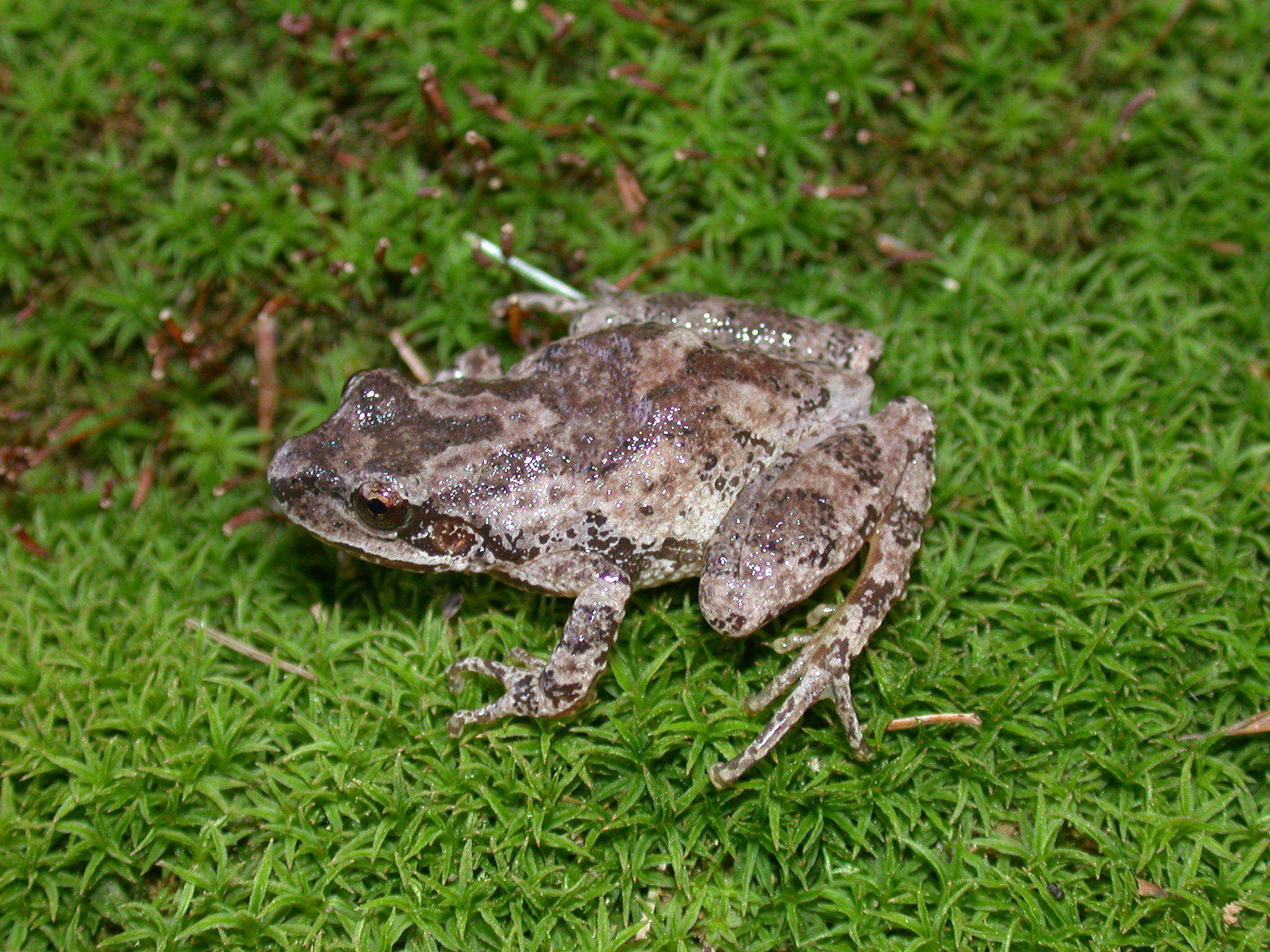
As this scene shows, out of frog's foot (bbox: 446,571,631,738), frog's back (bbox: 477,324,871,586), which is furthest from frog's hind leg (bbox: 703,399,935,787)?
frog's foot (bbox: 446,571,631,738)

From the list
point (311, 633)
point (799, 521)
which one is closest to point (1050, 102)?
point (799, 521)

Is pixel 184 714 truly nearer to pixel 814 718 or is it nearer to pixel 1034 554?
pixel 814 718

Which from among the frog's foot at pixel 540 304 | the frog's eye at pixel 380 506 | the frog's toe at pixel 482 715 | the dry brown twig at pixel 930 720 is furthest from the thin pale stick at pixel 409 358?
the dry brown twig at pixel 930 720

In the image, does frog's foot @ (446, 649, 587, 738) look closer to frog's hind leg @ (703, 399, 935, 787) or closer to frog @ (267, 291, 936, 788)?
frog @ (267, 291, 936, 788)

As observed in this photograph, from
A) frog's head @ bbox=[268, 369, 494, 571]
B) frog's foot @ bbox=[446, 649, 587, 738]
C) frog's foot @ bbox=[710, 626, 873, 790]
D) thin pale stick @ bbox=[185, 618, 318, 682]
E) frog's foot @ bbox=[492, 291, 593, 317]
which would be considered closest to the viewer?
frog's foot @ bbox=[710, 626, 873, 790]

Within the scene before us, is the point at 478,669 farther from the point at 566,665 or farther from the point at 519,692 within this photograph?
the point at 566,665

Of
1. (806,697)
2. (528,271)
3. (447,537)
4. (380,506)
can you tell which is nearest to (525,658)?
(447,537)
